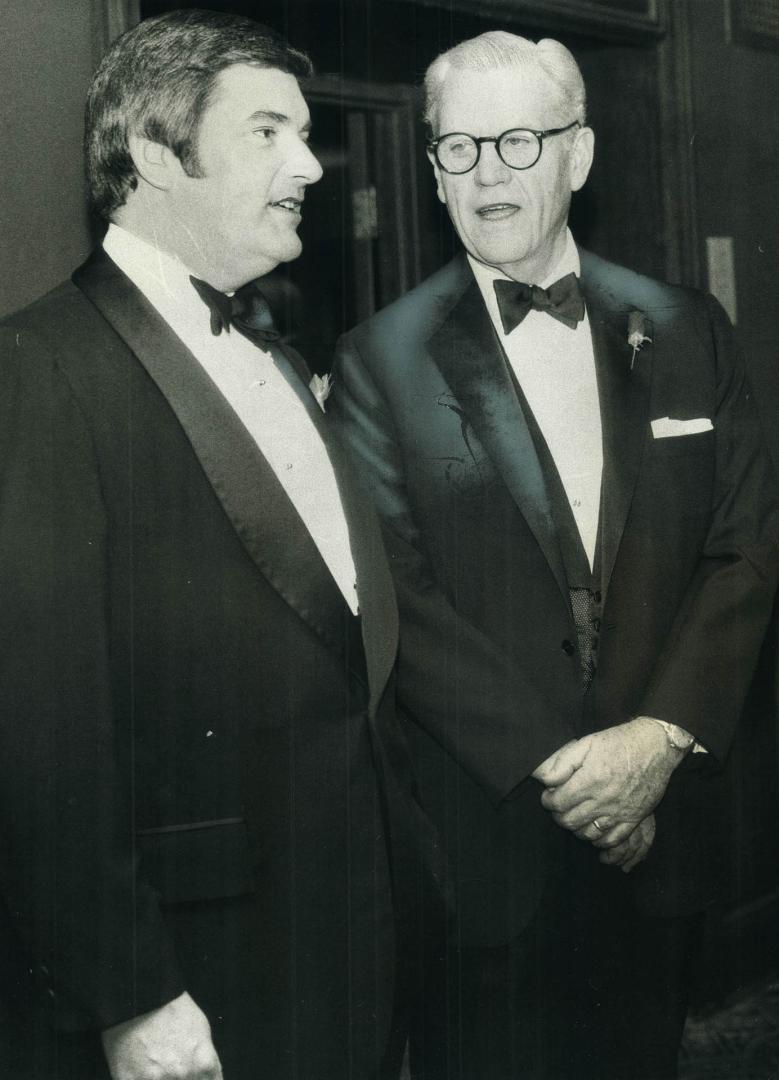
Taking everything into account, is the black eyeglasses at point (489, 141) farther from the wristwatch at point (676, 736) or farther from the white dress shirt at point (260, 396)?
the wristwatch at point (676, 736)

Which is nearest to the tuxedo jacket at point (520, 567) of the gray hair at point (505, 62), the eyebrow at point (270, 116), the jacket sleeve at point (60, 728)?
the gray hair at point (505, 62)

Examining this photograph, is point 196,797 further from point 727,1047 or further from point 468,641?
point 727,1047

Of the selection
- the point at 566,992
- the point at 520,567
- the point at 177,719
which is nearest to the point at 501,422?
the point at 520,567

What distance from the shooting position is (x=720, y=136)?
7.77 feet

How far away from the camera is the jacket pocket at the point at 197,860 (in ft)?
5.18

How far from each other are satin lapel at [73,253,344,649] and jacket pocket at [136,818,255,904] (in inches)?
11.8

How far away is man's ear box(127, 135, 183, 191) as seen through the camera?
1611mm

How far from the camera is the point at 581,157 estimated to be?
2.03 meters

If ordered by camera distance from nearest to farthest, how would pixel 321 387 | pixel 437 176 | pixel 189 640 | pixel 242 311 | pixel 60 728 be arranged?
pixel 60 728 < pixel 189 640 < pixel 242 311 < pixel 321 387 < pixel 437 176

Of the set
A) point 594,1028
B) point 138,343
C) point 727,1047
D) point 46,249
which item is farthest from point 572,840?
point 46,249

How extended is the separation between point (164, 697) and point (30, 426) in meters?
0.38

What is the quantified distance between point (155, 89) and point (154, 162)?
0.09 metres

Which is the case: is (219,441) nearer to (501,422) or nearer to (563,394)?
(501,422)

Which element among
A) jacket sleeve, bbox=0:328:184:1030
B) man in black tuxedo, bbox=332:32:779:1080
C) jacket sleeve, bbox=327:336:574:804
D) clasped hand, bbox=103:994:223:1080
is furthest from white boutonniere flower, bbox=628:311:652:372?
clasped hand, bbox=103:994:223:1080
